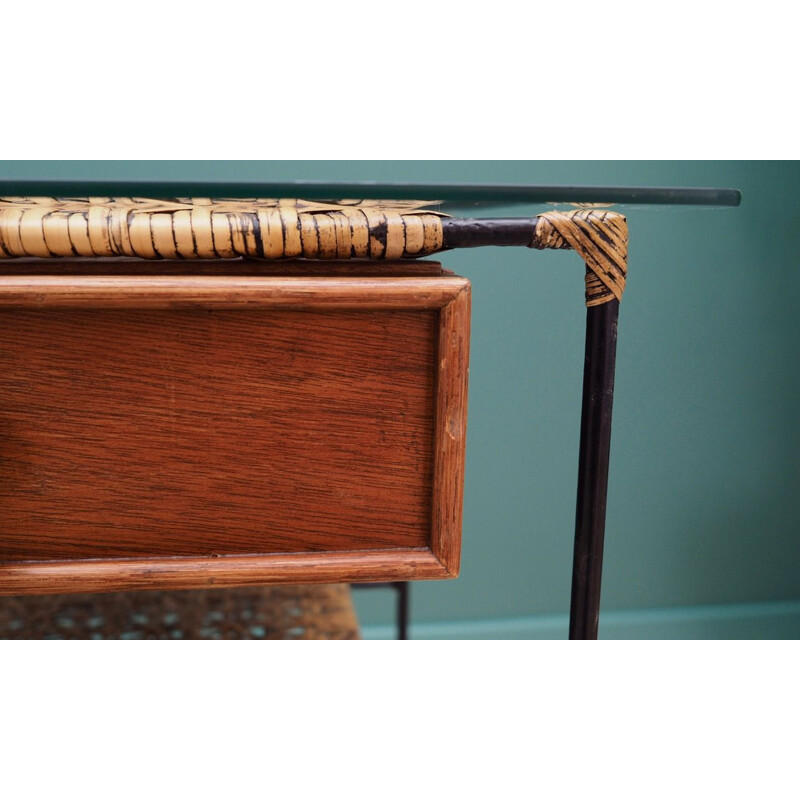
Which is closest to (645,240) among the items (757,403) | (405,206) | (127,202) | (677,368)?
(677,368)

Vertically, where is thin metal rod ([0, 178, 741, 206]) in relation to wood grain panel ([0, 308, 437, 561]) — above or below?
above

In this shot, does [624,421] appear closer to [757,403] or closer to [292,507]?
[757,403]

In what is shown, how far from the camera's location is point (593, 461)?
51 centimetres

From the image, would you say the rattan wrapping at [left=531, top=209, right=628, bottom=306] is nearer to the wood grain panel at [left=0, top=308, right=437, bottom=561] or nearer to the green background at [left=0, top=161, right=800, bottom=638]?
the wood grain panel at [left=0, top=308, right=437, bottom=561]

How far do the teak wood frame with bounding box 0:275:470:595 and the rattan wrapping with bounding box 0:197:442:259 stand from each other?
0.05 ft

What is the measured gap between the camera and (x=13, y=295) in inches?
16.0

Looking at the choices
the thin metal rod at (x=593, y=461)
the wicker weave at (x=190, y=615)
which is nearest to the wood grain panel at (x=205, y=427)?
the thin metal rod at (x=593, y=461)

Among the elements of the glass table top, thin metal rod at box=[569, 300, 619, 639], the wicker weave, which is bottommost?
the wicker weave

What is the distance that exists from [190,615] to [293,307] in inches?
17.8

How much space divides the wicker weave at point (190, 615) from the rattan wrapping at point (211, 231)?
0.40 m

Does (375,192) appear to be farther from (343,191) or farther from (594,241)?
(594,241)

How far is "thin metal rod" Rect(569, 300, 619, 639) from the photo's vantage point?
489 mm

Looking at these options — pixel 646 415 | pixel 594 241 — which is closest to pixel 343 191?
pixel 594 241

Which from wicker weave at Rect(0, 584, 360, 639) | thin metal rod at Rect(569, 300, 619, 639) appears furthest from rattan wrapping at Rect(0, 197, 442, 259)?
wicker weave at Rect(0, 584, 360, 639)
